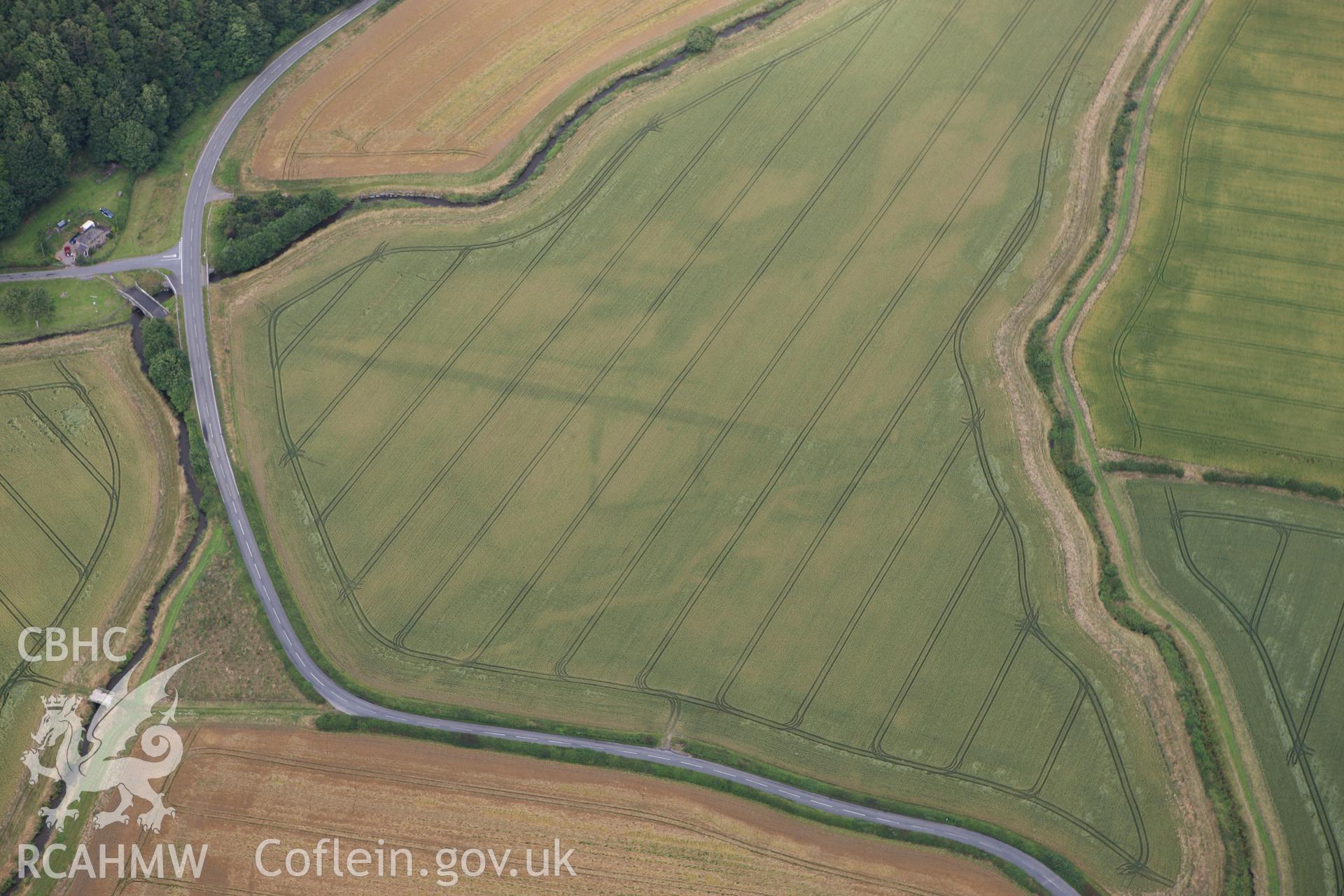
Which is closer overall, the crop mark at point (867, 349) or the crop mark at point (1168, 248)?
the crop mark at point (867, 349)

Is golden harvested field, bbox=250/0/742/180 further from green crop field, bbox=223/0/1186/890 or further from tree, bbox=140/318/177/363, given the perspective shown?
tree, bbox=140/318/177/363

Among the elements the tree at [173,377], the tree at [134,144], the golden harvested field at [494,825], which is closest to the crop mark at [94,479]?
the tree at [173,377]

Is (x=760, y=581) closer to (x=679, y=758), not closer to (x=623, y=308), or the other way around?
(x=679, y=758)

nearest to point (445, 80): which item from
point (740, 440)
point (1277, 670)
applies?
point (740, 440)

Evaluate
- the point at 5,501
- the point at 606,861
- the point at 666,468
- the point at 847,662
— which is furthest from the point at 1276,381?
the point at 5,501

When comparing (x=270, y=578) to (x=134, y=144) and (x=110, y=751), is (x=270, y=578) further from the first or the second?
(x=134, y=144)

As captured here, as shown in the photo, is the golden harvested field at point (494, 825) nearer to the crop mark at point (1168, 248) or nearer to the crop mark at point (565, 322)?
the crop mark at point (565, 322)
